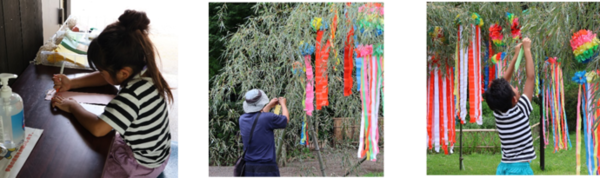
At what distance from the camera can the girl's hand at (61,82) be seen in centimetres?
247

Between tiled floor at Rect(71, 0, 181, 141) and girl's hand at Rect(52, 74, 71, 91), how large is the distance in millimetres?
325

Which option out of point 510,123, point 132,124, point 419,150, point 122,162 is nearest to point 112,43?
point 132,124

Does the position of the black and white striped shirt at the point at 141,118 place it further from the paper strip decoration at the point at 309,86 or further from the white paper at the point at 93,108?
the paper strip decoration at the point at 309,86

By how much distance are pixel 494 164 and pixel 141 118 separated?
1.90m

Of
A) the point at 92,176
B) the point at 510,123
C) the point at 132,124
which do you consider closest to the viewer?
the point at 92,176

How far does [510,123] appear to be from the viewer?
287 centimetres

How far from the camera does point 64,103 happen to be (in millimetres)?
2465

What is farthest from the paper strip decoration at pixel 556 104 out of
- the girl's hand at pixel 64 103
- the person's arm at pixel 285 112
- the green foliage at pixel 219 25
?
the girl's hand at pixel 64 103

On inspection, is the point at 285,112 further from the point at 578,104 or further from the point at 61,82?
the point at 578,104

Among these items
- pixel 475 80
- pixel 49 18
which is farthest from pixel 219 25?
pixel 475 80

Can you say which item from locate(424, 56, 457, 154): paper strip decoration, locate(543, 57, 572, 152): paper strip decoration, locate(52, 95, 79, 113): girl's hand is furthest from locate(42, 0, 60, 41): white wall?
locate(543, 57, 572, 152): paper strip decoration

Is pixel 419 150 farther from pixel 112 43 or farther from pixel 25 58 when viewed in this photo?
pixel 25 58

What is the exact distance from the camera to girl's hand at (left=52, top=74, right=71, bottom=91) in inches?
97.1

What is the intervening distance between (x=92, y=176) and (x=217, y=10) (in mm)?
1098
